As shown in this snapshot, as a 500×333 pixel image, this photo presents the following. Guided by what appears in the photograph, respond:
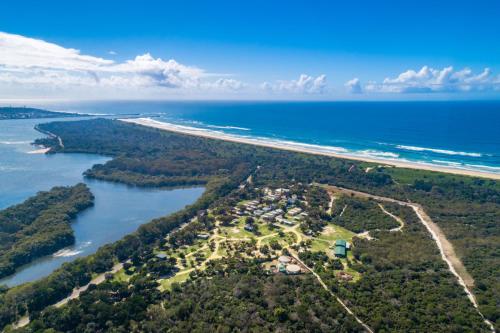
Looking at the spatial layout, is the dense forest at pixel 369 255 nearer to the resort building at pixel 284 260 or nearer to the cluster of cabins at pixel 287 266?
the cluster of cabins at pixel 287 266

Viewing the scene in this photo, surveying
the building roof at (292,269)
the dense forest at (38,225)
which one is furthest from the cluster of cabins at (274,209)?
the dense forest at (38,225)

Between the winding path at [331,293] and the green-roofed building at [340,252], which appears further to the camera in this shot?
the green-roofed building at [340,252]

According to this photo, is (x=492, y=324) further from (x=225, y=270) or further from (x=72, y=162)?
(x=72, y=162)

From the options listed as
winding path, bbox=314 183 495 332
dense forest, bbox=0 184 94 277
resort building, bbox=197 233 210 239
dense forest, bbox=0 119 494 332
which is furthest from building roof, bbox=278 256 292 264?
dense forest, bbox=0 184 94 277

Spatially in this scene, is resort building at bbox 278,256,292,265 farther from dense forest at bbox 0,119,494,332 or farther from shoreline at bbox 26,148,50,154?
shoreline at bbox 26,148,50,154

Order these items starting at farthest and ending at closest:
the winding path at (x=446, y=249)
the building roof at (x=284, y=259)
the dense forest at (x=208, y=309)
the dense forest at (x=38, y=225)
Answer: the dense forest at (x=38, y=225)
the building roof at (x=284, y=259)
the winding path at (x=446, y=249)
the dense forest at (x=208, y=309)

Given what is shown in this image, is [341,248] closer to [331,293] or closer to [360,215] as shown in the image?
[331,293]

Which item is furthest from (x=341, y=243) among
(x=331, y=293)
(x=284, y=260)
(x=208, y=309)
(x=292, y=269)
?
(x=208, y=309)

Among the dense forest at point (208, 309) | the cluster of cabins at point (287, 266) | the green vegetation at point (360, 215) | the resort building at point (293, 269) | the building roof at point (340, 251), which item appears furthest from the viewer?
the green vegetation at point (360, 215)
